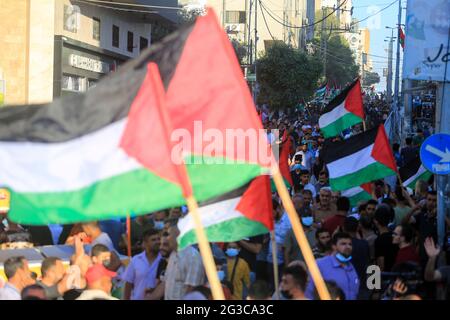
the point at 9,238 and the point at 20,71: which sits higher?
the point at 20,71

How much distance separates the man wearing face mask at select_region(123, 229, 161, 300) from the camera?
7.49 m

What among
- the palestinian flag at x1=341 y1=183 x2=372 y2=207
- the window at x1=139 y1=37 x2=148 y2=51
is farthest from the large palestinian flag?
the window at x1=139 y1=37 x2=148 y2=51

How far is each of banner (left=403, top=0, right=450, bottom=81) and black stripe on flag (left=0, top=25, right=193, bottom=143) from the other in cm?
701

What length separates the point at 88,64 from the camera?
3056cm

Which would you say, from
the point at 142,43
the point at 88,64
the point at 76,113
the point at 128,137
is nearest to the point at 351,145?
the point at 128,137

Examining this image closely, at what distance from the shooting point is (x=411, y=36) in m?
11.7

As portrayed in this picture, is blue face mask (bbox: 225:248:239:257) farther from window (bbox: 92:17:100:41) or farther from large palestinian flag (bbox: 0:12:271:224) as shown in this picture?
window (bbox: 92:17:100:41)

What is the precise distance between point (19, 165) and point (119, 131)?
2.19 feet

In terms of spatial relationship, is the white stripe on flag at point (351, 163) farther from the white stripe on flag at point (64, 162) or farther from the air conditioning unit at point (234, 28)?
the air conditioning unit at point (234, 28)

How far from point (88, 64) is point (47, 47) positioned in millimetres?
3927

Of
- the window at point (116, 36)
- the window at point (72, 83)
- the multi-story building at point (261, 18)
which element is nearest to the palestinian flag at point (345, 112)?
the window at point (72, 83)

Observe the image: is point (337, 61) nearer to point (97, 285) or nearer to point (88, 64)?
point (88, 64)

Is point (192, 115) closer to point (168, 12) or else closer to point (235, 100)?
point (235, 100)
